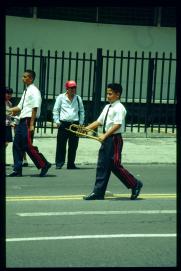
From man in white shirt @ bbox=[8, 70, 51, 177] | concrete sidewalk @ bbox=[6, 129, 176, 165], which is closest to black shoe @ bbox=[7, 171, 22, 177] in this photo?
man in white shirt @ bbox=[8, 70, 51, 177]

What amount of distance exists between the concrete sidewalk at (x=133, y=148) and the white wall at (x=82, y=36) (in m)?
4.50

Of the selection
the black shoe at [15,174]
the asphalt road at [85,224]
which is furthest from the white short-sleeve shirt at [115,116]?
the black shoe at [15,174]

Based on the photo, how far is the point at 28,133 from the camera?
12.5 m

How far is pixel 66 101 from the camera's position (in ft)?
45.0

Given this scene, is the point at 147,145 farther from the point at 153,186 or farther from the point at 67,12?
the point at 67,12

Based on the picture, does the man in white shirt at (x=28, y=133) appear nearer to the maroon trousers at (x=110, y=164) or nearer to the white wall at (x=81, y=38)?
the maroon trousers at (x=110, y=164)

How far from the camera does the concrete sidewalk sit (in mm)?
15328

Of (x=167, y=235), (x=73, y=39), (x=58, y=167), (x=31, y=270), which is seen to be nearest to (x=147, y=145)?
(x=58, y=167)

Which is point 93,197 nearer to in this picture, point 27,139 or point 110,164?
point 110,164

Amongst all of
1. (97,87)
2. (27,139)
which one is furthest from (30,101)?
(97,87)

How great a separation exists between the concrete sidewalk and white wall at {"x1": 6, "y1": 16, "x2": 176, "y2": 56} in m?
4.50

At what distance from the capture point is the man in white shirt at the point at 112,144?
32.7 feet

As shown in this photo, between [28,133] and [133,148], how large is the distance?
16.0 feet
